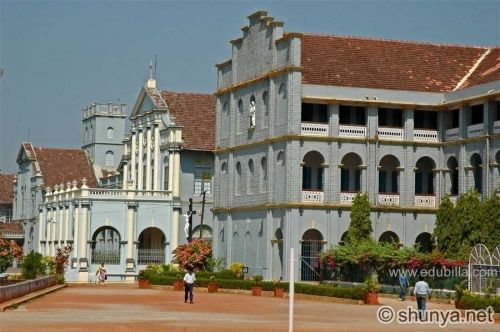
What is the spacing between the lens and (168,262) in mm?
85312

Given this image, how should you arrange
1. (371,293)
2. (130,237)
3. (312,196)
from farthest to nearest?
(130,237), (312,196), (371,293)

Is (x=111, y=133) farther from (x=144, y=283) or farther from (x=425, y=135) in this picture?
(x=425, y=135)

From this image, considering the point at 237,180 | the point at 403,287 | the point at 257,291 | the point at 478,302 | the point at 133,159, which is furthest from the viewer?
the point at 133,159

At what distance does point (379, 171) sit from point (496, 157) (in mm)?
7771

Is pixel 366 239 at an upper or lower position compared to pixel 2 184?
lower

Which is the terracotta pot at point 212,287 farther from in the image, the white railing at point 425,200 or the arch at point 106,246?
the arch at point 106,246

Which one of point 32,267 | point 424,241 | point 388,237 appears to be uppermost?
point 388,237

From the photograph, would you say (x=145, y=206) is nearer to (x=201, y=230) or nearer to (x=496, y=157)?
(x=201, y=230)

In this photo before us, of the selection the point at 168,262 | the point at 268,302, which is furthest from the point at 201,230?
the point at 268,302

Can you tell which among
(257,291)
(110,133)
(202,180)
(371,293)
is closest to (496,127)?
(257,291)

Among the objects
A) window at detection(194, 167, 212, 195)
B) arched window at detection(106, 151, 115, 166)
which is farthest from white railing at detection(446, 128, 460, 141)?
arched window at detection(106, 151, 115, 166)

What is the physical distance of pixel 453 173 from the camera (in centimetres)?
6681

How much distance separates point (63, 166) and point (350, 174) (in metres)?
50.2

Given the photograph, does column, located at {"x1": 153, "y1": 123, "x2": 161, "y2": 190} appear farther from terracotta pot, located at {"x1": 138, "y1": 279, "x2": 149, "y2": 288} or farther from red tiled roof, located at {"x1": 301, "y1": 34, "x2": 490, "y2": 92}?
red tiled roof, located at {"x1": 301, "y1": 34, "x2": 490, "y2": 92}
